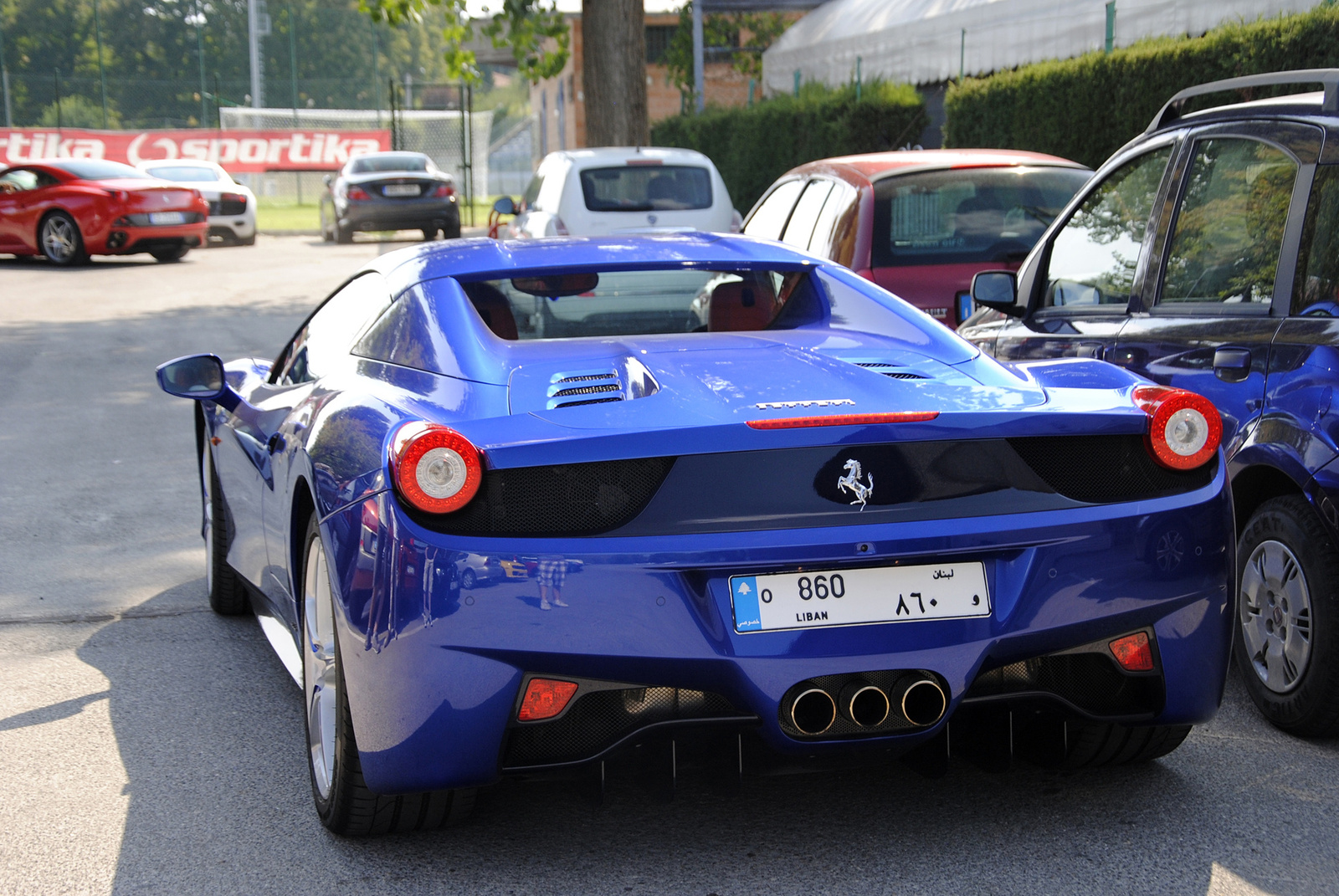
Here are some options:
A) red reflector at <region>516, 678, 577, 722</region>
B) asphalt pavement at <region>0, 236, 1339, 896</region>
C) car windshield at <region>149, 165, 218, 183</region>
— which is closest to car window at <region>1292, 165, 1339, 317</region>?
Answer: asphalt pavement at <region>0, 236, 1339, 896</region>

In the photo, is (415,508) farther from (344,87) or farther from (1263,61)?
(344,87)

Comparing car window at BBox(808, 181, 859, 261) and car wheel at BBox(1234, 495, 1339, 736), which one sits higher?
car window at BBox(808, 181, 859, 261)

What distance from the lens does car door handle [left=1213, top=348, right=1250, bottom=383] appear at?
4.20m

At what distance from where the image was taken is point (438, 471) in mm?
2957

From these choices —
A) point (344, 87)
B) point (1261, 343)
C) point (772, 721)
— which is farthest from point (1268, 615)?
point (344, 87)

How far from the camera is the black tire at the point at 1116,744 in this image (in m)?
3.62

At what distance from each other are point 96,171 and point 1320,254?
21768 mm

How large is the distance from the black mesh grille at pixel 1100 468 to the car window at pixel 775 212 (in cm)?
591

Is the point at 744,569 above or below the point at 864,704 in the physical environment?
above

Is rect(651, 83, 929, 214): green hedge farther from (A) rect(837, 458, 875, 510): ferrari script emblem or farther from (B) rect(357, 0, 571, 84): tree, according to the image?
(A) rect(837, 458, 875, 510): ferrari script emblem

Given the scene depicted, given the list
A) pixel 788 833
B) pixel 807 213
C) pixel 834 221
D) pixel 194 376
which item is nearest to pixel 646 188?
pixel 807 213

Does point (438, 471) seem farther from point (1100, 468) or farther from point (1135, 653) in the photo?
point (1135, 653)

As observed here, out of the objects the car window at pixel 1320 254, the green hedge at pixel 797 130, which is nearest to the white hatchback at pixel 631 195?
the green hedge at pixel 797 130

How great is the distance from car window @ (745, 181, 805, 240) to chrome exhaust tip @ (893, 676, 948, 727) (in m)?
6.22
